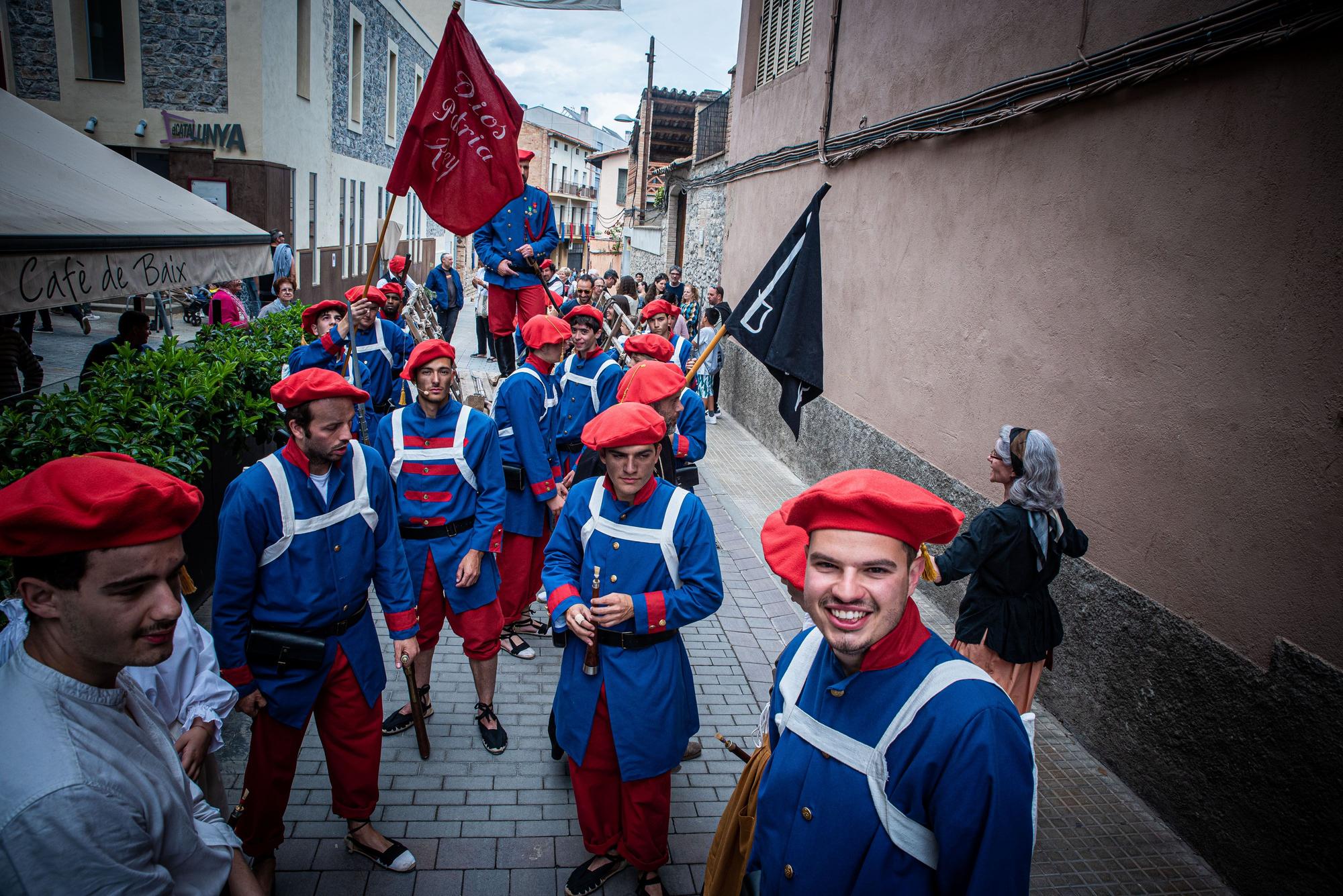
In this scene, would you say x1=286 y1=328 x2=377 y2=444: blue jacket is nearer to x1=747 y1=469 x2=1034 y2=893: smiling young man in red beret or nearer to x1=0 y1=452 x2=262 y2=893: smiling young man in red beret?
x1=0 y1=452 x2=262 y2=893: smiling young man in red beret

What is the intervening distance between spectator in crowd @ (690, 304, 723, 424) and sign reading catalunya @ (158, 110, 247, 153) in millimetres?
12940

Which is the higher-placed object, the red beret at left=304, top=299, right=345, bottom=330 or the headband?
the red beret at left=304, top=299, right=345, bottom=330

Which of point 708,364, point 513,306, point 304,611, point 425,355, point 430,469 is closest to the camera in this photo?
point 304,611

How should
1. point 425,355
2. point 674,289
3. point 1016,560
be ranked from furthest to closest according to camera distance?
1. point 674,289
2. point 425,355
3. point 1016,560

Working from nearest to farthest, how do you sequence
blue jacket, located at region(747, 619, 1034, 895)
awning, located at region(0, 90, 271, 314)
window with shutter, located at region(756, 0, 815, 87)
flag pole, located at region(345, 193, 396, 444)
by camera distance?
1. blue jacket, located at region(747, 619, 1034, 895)
2. awning, located at region(0, 90, 271, 314)
3. flag pole, located at region(345, 193, 396, 444)
4. window with shutter, located at region(756, 0, 815, 87)

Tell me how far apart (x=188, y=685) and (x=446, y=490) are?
1.79 meters

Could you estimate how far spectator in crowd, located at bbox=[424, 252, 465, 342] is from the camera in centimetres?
1580

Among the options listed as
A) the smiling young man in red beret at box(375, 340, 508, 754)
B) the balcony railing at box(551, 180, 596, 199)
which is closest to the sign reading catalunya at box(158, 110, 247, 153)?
the smiling young man in red beret at box(375, 340, 508, 754)

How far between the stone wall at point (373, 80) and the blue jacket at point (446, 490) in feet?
65.2

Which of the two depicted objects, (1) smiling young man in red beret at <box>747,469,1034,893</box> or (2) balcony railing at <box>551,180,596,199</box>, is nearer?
(1) smiling young man in red beret at <box>747,469,1034,893</box>

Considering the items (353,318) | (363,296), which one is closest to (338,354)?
(363,296)

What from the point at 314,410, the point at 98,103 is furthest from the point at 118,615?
the point at 98,103

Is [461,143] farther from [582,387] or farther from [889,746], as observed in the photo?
[889,746]

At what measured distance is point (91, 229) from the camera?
4.89 meters
